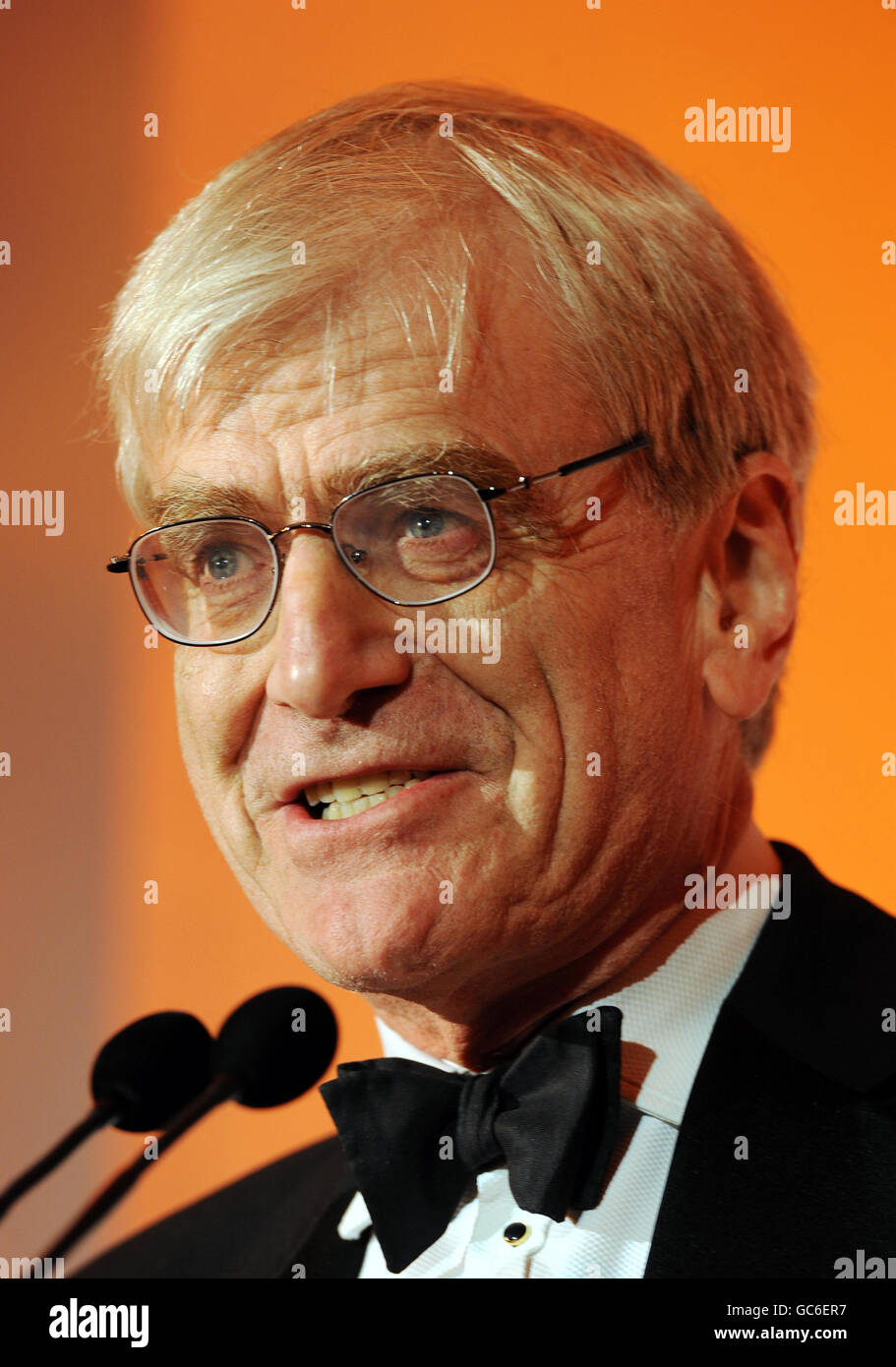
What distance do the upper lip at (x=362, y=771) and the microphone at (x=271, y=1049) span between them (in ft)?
0.76

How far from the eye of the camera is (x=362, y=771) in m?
1.30

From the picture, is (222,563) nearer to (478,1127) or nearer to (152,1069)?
(152,1069)

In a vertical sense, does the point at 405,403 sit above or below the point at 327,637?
above

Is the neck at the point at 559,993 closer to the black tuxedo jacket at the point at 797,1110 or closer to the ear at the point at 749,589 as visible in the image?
the black tuxedo jacket at the point at 797,1110

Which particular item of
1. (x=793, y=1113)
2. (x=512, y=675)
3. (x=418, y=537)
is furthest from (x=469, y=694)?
(x=793, y=1113)

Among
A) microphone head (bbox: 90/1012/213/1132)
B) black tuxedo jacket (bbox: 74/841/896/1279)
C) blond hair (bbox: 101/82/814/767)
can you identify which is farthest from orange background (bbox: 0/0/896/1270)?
microphone head (bbox: 90/1012/213/1132)

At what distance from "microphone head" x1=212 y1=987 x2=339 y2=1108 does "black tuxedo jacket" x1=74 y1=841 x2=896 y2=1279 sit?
0.93 feet

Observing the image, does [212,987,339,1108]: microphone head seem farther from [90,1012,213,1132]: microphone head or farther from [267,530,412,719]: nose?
[267,530,412,719]: nose

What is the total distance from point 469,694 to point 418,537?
0.15 metres

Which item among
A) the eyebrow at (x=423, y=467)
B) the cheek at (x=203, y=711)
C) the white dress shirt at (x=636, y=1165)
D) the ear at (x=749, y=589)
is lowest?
the white dress shirt at (x=636, y=1165)

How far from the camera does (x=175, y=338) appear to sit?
4.66 feet

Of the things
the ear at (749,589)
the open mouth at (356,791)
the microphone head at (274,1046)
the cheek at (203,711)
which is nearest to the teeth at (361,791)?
the open mouth at (356,791)

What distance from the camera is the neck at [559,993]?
1.41m
